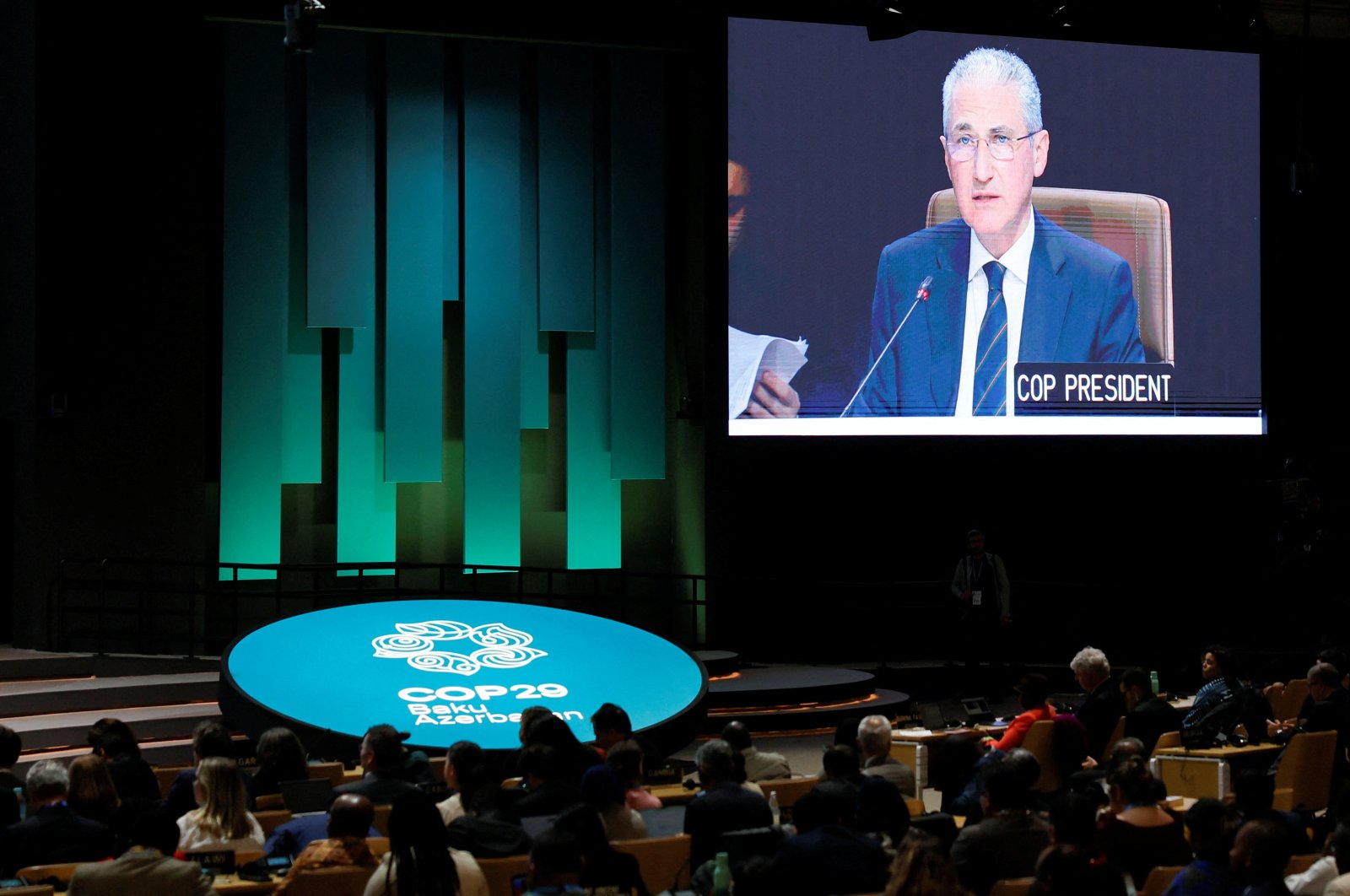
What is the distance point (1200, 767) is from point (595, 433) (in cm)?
733

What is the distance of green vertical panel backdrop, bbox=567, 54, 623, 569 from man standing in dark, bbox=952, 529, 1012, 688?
3235 millimetres

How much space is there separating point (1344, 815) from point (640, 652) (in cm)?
497

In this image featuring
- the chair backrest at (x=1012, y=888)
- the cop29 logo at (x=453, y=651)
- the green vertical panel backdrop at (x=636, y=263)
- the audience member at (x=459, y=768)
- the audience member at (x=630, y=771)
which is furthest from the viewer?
the green vertical panel backdrop at (x=636, y=263)

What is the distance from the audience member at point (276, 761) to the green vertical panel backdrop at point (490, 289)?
7.03 meters

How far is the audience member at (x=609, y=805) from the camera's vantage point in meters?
5.61

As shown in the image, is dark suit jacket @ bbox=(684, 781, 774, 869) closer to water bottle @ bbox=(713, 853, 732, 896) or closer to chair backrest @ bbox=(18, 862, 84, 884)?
water bottle @ bbox=(713, 853, 732, 896)

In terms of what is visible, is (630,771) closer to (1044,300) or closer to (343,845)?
(343,845)

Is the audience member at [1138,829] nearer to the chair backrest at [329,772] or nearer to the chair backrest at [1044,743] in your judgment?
the chair backrest at [1044,743]

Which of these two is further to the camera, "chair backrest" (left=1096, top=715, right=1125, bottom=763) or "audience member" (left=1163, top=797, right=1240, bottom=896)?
"chair backrest" (left=1096, top=715, right=1125, bottom=763)

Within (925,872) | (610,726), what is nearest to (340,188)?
(610,726)

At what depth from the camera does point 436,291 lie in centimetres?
1351

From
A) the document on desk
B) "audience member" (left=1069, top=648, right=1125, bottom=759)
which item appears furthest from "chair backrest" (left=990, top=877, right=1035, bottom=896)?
the document on desk

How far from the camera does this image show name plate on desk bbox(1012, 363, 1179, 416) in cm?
1334

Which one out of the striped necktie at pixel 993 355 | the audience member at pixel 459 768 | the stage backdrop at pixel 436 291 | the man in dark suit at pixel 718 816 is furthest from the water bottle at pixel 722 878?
the stage backdrop at pixel 436 291
